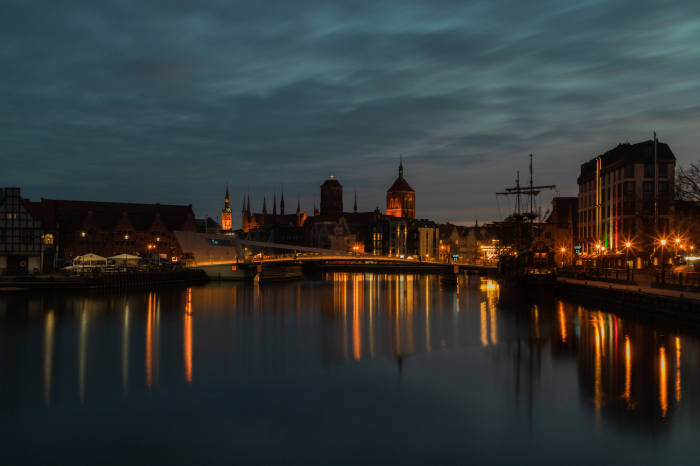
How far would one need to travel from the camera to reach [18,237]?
211 ft

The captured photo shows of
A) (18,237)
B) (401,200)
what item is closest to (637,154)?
(18,237)

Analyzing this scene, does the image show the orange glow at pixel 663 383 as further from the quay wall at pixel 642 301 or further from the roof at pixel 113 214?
the roof at pixel 113 214

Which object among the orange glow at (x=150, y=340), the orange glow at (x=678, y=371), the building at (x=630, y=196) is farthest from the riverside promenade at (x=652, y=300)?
the orange glow at (x=150, y=340)

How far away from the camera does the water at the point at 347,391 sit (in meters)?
16.1

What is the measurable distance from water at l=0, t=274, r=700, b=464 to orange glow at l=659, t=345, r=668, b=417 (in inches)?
2.8

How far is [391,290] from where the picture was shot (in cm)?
7300

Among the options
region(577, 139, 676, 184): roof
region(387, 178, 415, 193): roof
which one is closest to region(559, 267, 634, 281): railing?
region(577, 139, 676, 184): roof

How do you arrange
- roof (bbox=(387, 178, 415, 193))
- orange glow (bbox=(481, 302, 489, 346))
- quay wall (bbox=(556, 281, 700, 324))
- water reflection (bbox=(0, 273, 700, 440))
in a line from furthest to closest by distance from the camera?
roof (bbox=(387, 178, 415, 193)), quay wall (bbox=(556, 281, 700, 324)), orange glow (bbox=(481, 302, 489, 346)), water reflection (bbox=(0, 273, 700, 440))

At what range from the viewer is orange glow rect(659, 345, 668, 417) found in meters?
19.0

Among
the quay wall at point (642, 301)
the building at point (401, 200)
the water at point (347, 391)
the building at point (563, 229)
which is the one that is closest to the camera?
the water at point (347, 391)

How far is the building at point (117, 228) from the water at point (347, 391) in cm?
6951

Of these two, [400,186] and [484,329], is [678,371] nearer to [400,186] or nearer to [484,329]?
[484,329]

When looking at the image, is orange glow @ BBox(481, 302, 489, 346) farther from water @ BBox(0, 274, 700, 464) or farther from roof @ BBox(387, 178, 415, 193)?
roof @ BBox(387, 178, 415, 193)

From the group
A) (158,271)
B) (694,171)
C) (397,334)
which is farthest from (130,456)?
(158,271)
